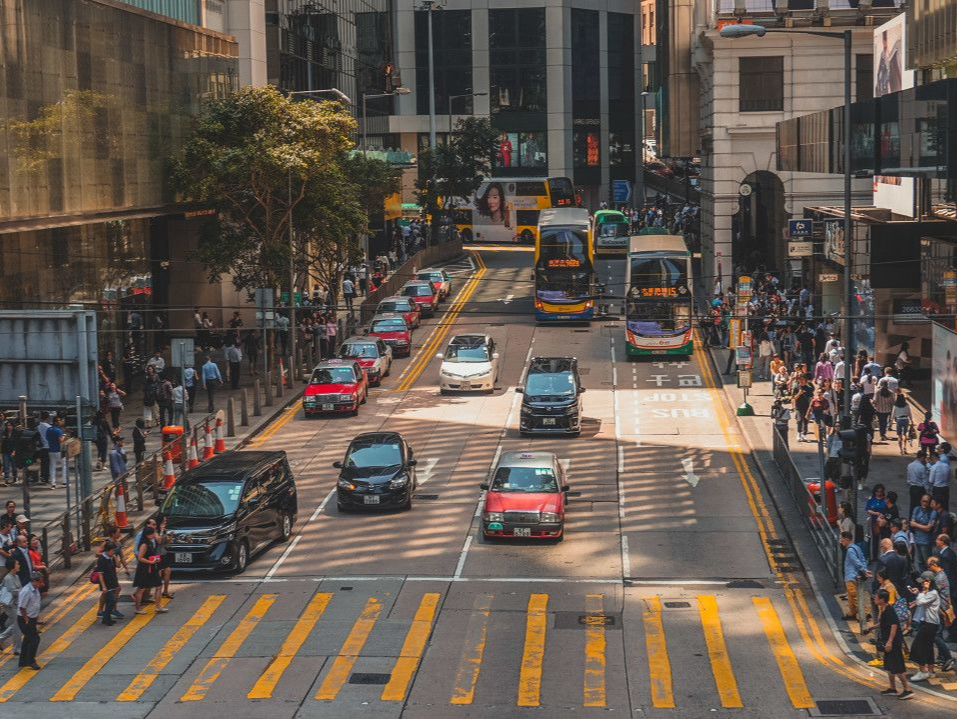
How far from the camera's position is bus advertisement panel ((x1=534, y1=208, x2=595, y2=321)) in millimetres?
61031

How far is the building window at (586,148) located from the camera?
115 metres

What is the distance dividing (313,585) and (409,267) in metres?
52.2

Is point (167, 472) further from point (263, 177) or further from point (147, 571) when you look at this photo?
point (263, 177)

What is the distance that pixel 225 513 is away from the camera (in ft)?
94.7

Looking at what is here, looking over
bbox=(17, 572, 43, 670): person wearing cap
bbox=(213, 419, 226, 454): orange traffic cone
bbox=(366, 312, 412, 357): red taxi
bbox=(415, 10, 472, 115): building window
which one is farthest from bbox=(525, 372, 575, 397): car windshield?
bbox=(415, 10, 472, 115): building window

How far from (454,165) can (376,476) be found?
191 ft

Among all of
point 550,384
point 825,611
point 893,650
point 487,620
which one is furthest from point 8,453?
point 893,650

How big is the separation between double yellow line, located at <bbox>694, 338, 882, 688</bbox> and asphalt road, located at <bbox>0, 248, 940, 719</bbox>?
7 centimetres

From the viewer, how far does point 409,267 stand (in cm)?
7969

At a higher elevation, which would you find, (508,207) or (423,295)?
(508,207)

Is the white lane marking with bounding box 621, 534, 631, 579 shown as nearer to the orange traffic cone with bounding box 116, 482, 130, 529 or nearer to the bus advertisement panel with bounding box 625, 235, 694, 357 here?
the orange traffic cone with bounding box 116, 482, 130, 529

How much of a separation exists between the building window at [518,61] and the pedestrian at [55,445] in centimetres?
7988

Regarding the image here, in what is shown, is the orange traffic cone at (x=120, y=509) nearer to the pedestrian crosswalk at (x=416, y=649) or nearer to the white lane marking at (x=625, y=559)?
Result: the pedestrian crosswalk at (x=416, y=649)

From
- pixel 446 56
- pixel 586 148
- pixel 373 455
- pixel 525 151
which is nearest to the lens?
pixel 373 455
